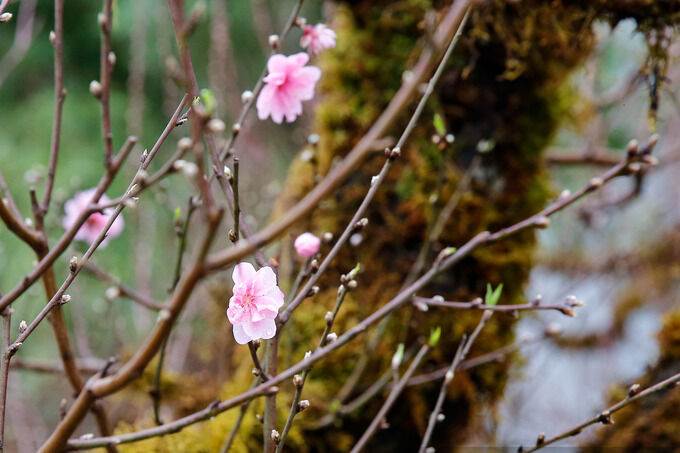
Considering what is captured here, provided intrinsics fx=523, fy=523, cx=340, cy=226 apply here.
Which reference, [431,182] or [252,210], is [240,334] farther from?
[252,210]

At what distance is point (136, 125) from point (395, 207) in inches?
40.2

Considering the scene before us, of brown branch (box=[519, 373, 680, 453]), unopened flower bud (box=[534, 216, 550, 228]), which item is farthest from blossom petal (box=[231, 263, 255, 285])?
brown branch (box=[519, 373, 680, 453])

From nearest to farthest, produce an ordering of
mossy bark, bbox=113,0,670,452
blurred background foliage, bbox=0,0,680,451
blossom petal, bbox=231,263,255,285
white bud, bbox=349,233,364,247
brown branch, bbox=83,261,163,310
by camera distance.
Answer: brown branch, bbox=83,261,163,310, blossom petal, bbox=231,263,255,285, white bud, bbox=349,233,364,247, mossy bark, bbox=113,0,670,452, blurred background foliage, bbox=0,0,680,451

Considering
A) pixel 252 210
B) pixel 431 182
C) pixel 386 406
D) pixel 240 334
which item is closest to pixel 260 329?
pixel 240 334

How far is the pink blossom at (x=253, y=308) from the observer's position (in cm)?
61

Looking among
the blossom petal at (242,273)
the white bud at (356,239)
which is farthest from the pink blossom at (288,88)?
the white bud at (356,239)

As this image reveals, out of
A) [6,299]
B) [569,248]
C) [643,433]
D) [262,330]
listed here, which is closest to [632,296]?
[569,248]

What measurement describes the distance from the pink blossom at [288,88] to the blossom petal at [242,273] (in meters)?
0.22

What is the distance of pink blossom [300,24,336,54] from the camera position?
31.7 inches

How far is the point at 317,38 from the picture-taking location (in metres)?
0.81

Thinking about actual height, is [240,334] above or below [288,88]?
below

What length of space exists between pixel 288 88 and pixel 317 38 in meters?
0.13

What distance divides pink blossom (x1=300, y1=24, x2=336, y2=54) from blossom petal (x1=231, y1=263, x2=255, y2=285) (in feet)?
1.24

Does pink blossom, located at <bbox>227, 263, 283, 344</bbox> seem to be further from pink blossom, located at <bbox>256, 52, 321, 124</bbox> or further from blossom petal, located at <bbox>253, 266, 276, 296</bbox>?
pink blossom, located at <bbox>256, 52, 321, 124</bbox>
